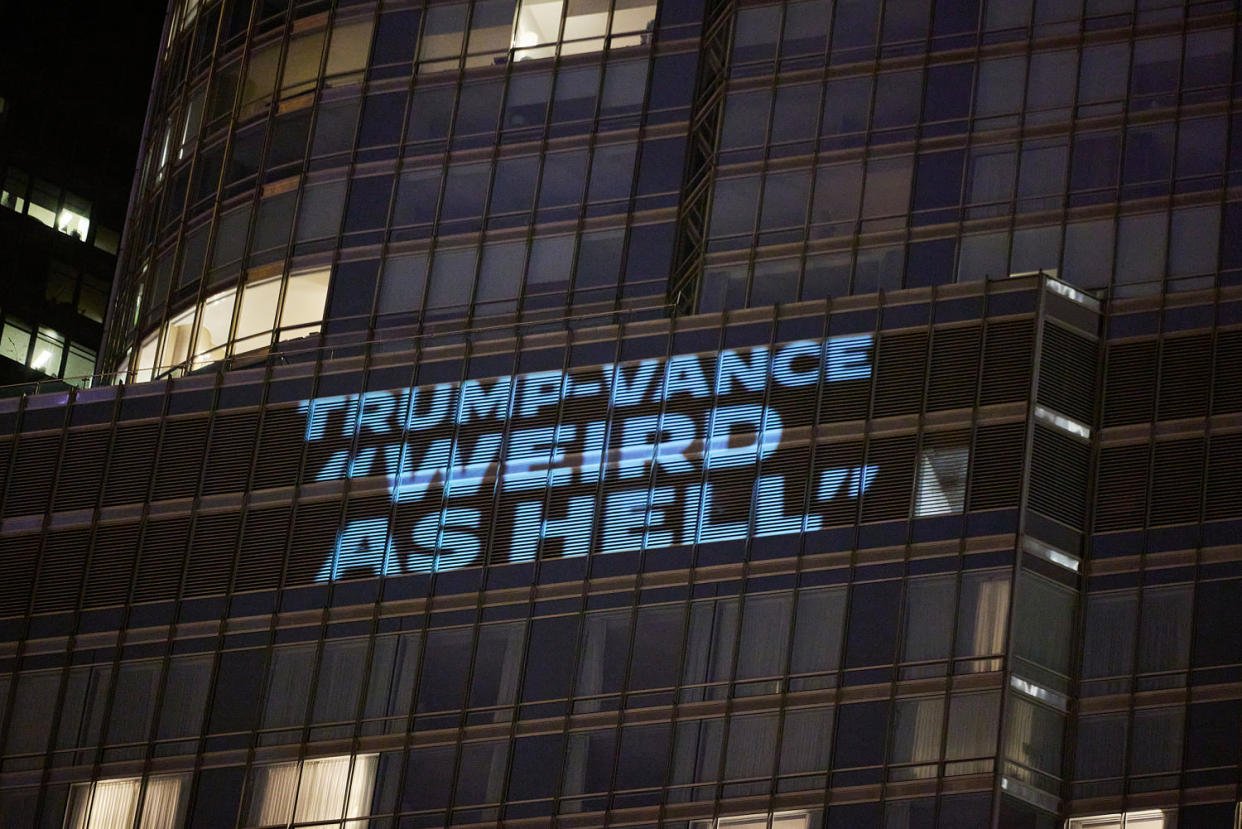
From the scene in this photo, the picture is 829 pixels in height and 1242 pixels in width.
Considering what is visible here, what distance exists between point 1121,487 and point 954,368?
570cm

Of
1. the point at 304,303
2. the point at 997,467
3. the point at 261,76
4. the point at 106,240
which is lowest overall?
the point at 997,467

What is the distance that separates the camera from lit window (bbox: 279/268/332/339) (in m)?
91.7

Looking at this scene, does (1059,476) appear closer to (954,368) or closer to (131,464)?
(954,368)

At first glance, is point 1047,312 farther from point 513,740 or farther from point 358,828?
point 358,828

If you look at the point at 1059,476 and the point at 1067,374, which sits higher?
the point at 1067,374

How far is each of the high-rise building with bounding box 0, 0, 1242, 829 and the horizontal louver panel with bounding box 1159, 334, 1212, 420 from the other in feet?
0.33

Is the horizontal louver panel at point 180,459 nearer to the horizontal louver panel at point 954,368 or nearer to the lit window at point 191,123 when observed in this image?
the lit window at point 191,123

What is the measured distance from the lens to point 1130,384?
263ft

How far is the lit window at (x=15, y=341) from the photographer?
5069 inches

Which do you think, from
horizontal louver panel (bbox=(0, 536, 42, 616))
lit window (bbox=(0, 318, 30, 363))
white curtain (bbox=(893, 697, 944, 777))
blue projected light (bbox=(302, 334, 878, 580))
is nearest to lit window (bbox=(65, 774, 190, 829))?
horizontal louver panel (bbox=(0, 536, 42, 616))

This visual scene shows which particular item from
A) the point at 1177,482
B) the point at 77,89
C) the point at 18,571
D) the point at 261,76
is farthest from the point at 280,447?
the point at 77,89

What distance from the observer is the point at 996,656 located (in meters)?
74.9

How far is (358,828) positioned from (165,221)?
1105 inches

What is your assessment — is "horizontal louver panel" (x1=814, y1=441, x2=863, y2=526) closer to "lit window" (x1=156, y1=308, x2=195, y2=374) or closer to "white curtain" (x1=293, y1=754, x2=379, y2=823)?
"white curtain" (x1=293, y1=754, x2=379, y2=823)
